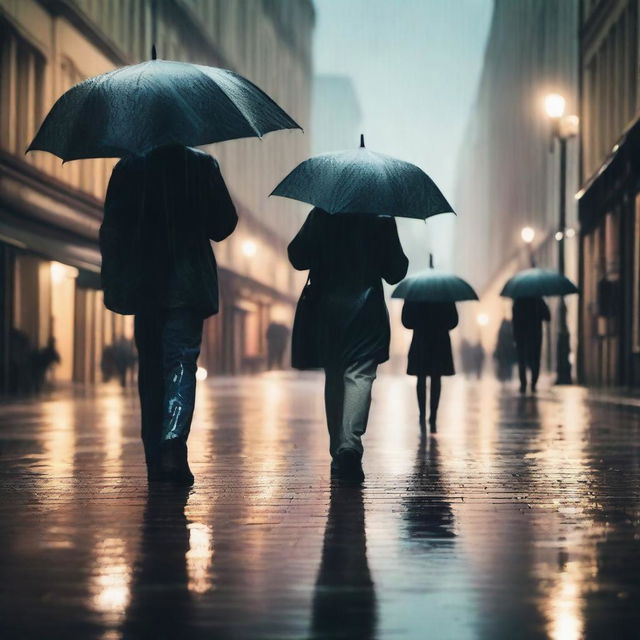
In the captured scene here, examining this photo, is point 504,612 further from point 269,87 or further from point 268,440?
point 269,87

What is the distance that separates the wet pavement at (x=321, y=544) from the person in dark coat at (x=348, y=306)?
1.29ft

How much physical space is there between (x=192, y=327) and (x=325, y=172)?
1.51m

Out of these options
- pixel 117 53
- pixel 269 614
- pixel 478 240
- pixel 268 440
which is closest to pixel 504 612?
pixel 269 614

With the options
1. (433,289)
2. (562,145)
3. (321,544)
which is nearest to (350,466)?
(321,544)

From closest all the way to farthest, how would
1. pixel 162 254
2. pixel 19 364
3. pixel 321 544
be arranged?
pixel 321 544, pixel 162 254, pixel 19 364

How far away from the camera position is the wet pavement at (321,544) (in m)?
4.00

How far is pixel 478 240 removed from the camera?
105 m

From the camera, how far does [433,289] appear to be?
12742mm

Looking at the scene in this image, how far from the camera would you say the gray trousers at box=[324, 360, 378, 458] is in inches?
307

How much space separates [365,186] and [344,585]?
3.83m

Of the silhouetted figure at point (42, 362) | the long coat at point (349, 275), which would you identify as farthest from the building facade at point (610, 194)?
the long coat at point (349, 275)

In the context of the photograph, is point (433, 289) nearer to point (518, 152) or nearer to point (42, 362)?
point (42, 362)

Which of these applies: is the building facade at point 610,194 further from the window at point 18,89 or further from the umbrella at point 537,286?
the window at point 18,89

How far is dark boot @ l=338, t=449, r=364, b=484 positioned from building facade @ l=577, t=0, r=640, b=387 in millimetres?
16947
